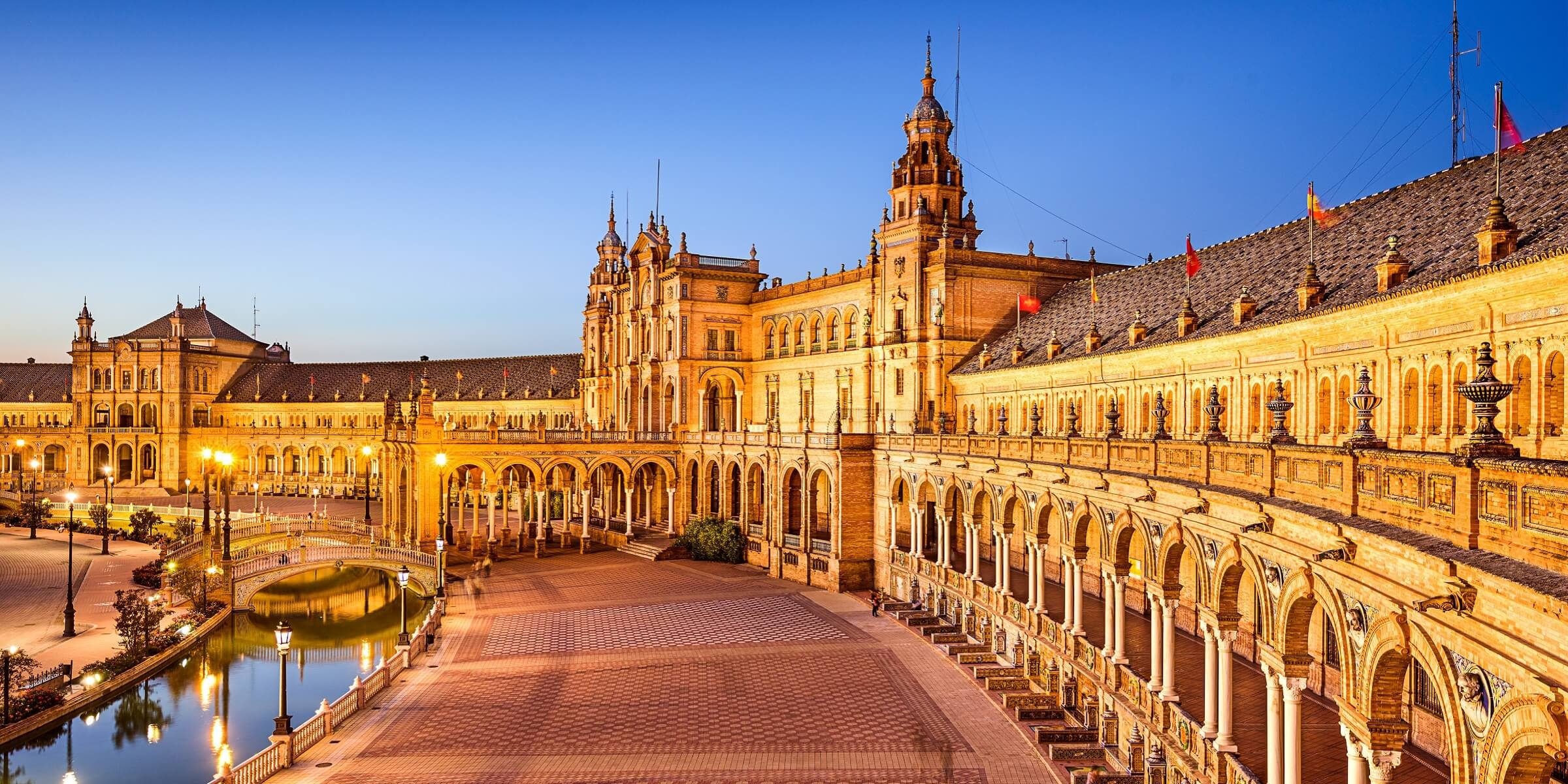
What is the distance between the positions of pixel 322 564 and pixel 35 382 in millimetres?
84803

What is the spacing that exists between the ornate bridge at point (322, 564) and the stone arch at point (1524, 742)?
50610mm

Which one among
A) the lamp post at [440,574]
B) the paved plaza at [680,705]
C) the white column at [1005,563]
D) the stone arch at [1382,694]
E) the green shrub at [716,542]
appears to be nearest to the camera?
the stone arch at [1382,694]

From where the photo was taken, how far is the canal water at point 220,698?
33.4 m

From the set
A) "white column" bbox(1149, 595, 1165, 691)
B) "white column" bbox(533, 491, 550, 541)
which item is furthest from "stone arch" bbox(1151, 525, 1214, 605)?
"white column" bbox(533, 491, 550, 541)

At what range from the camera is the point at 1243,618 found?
1137 inches

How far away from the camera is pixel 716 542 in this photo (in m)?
→ 59.6

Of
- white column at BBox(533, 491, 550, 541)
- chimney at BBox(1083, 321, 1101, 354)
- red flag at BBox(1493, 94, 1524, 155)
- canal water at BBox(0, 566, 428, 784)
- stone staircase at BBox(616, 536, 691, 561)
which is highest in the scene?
red flag at BBox(1493, 94, 1524, 155)

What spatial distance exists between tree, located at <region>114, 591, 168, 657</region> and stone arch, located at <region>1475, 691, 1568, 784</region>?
149ft

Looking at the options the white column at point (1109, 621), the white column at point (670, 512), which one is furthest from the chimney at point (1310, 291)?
the white column at point (670, 512)

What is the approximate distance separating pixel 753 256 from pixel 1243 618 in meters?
49.7

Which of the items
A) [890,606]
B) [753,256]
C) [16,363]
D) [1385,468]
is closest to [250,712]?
[890,606]

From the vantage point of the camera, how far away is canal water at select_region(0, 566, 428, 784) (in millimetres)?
33375

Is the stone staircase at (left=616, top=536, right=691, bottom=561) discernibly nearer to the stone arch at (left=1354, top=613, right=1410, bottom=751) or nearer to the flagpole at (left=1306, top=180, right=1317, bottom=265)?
the flagpole at (left=1306, top=180, right=1317, bottom=265)

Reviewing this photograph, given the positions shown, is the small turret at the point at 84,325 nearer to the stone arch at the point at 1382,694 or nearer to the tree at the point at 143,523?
the tree at the point at 143,523
